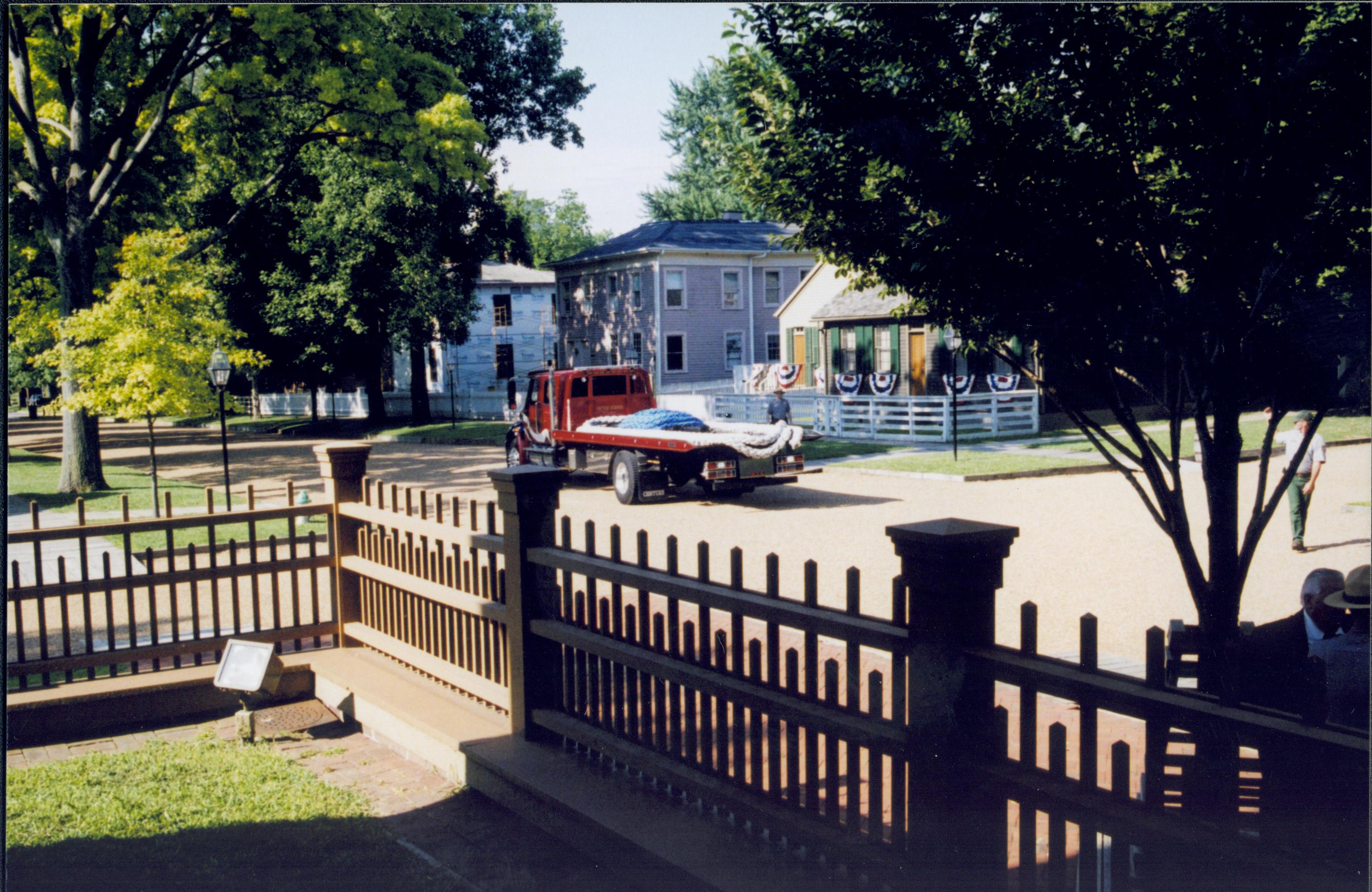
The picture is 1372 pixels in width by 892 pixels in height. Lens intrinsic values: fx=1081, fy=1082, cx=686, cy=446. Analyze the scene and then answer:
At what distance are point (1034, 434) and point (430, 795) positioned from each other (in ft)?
75.7

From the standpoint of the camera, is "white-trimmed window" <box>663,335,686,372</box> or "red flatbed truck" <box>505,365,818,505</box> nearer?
"red flatbed truck" <box>505,365,818,505</box>

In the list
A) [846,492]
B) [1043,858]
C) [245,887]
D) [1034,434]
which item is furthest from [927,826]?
[1034,434]

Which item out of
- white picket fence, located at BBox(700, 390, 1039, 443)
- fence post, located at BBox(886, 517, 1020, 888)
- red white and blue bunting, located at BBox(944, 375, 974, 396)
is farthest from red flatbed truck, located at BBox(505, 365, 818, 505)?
red white and blue bunting, located at BBox(944, 375, 974, 396)

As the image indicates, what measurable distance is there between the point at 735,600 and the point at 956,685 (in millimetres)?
961

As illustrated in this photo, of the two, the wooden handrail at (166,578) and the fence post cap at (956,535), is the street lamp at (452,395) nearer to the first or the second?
the wooden handrail at (166,578)

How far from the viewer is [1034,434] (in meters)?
26.1

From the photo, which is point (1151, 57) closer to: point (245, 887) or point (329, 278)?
point (245, 887)

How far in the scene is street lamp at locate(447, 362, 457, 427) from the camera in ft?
130

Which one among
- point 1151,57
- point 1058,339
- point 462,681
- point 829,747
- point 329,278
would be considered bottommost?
point 462,681

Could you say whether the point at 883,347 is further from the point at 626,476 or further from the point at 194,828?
the point at 194,828

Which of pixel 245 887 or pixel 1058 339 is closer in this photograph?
pixel 245 887

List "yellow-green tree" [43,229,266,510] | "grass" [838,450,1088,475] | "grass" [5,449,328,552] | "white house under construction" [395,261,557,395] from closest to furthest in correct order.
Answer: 1. "grass" [5,449,328,552]
2. "yellow-green tree" [43,229,266,510]
3. "grass" [838,450,1088,475]
4. "white house under construction" [395,261,557,395]

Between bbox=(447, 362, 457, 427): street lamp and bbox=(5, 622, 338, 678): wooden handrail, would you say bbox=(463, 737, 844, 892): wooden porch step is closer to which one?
bbox=(5, 622, 338, 678): wooden handrail

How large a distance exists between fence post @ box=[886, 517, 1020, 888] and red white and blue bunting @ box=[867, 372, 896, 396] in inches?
1139
